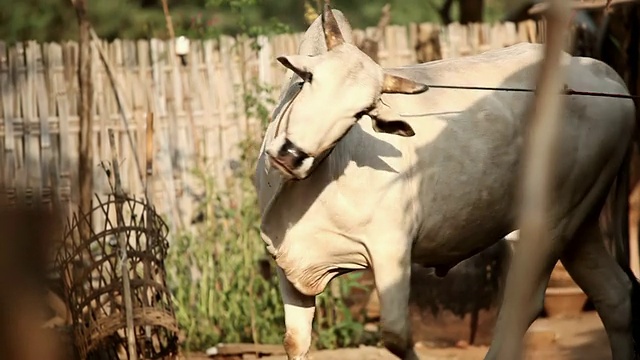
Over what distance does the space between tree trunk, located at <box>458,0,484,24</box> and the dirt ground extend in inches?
238

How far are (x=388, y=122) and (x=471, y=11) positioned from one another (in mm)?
9283

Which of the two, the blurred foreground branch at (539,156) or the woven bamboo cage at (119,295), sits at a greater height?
the blurred foreground branch at (539,156)

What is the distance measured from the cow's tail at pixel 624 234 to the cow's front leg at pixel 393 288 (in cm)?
166

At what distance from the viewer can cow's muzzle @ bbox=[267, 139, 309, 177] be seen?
4824 millimetres

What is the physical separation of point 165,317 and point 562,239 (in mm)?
2102

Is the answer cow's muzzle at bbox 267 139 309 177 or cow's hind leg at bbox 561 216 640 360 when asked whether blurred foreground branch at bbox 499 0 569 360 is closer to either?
cow's muzzle at bbox 267 139 309 177

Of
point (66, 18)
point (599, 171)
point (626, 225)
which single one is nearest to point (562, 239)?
point (599, 171)

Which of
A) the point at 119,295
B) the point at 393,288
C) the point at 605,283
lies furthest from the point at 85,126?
the point at 393,288

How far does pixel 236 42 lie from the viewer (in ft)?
30.8

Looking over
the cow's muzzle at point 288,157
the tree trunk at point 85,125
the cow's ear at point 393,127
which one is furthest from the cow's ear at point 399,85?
the tree trunk at point 85,125

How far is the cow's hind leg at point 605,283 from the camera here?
21.0 ft

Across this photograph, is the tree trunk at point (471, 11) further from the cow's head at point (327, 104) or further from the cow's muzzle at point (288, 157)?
the cow's muzzle at point (288, 157)

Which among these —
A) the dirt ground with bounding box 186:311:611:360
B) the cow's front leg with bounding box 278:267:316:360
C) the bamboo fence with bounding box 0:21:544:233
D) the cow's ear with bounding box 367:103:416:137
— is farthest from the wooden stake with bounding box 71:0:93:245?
the cow's ear with bounding box 367:103:416:137

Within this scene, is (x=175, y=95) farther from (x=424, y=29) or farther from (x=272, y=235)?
(x=272, y=235)
